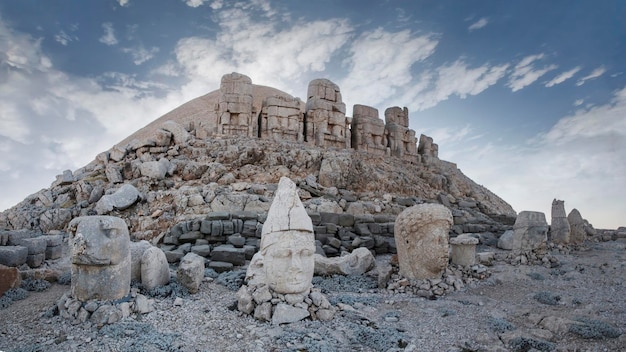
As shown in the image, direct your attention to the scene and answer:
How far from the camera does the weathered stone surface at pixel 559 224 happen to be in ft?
45.5

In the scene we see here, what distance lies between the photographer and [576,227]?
1489 centimetres

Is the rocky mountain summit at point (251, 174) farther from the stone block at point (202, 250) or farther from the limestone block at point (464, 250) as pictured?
the limestone block at point (464, 250)

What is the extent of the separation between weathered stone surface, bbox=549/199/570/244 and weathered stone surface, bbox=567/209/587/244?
110cm

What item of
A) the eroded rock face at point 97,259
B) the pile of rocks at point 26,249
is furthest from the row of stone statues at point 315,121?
the eroded rock face at point 97,259

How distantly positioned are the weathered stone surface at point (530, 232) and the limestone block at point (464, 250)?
2906 mm

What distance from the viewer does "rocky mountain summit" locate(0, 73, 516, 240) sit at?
14.5 m

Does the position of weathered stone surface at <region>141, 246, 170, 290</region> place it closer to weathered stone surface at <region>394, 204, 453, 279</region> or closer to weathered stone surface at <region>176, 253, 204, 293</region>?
weathered stone surface at <region>176, 253, 204, 293</region>

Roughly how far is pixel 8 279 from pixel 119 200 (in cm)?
708

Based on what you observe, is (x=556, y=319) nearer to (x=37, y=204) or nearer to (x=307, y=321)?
(x=307, y=321)

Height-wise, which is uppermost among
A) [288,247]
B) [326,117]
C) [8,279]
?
[326,117]

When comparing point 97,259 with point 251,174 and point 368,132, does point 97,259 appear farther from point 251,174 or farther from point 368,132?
point 368,132

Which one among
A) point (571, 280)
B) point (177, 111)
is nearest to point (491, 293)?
point (571, 280)

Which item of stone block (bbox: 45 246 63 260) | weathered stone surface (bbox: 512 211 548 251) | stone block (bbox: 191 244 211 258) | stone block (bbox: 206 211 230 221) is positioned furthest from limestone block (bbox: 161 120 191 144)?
weathered stone surface (bbox: 512 211 548 251)

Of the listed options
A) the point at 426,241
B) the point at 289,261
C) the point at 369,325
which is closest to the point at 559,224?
the point at 426,241
